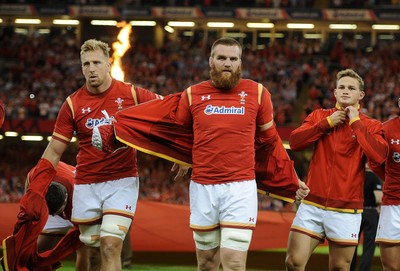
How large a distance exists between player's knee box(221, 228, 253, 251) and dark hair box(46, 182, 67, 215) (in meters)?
2.26

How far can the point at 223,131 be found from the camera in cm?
699

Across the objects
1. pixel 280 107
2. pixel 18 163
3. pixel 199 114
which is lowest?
pixel 18 163

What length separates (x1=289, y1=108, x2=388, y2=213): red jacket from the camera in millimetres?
8227

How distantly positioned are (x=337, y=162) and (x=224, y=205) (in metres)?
1.78

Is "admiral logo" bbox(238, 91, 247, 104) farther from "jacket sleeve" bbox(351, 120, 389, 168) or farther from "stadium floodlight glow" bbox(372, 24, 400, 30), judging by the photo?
"stadium floodlight glow" bbox(372, 24, 400, 30)

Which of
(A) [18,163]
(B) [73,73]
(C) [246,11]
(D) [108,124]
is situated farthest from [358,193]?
(C) [246,11]

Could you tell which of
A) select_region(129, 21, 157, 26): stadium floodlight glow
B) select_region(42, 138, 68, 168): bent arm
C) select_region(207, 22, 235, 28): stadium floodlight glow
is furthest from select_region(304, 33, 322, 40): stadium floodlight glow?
select_region(42, 138, 68, 168): bent arm

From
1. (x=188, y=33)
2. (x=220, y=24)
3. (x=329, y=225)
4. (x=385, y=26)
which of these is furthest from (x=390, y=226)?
(x=188, y=33)

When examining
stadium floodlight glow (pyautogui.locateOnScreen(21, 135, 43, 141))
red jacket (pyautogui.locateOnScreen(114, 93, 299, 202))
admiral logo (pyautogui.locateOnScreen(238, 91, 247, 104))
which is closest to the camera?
admiral logo (pyautogui.locateOnScreen(238, 91, 247, 104))

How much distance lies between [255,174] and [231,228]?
2.84ft

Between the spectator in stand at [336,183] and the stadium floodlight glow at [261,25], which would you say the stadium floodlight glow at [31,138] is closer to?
the stadium floodlight glow at [261,25]

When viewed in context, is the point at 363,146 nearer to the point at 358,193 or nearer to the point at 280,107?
the point at 358,193

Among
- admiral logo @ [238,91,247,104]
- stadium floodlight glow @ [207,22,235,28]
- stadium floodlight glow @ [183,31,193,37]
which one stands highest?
stadium floodlight glow @ [207,22,235,28]

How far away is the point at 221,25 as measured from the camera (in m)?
38.1
